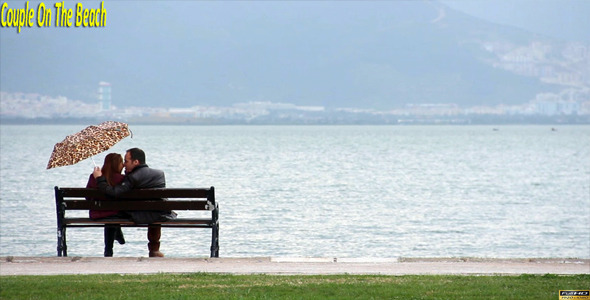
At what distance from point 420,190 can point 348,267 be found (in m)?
35.4

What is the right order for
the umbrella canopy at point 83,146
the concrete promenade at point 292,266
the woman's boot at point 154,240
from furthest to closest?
the umbrella canopy at point 83,146
the woman's boot at point 154,240
the concrete promenade at point 292,266

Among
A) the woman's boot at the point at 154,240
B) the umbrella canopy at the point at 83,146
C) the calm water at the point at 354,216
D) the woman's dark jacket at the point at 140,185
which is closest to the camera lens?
the woman's dark jacket at the point at 140,185

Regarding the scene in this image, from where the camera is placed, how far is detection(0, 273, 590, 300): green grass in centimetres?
897

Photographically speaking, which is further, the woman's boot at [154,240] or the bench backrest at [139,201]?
the woman's boot at [154,240]

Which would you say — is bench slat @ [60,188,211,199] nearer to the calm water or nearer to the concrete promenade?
the concrete promenade

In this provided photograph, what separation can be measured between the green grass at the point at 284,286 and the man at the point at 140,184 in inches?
105

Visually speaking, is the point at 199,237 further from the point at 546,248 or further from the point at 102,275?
the point at 102,275

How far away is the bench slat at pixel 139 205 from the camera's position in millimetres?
12867

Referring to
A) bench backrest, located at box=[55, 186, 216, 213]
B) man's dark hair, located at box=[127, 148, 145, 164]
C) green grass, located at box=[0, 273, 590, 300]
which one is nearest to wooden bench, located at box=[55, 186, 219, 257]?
bench backrest, located at box=[55, 186, 216, 213]

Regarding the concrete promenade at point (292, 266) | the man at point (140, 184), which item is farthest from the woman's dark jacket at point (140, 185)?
the concrete promenade at point (292, 266)

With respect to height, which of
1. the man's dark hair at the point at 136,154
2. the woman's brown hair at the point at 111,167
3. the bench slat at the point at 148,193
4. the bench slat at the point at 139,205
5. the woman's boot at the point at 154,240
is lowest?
the woman's boot at the point at 154,240

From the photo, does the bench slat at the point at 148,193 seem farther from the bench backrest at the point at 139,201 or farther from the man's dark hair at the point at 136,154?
the man's dark hair at the point at 136,154

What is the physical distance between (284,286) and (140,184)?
13.3 feet

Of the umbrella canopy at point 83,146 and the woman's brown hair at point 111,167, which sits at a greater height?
the umbrella canopy at point 83,146
